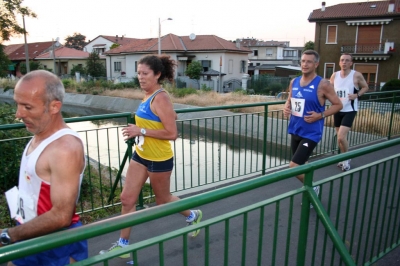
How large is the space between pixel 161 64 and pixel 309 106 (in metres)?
1.97

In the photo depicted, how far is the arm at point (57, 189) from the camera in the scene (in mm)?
1716

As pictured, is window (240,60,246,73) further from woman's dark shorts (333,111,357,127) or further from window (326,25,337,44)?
woman's dark shorts (333,111,357,127)

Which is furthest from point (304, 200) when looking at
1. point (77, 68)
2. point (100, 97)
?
point (77, 68)

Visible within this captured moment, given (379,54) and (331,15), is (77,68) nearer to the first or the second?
(331,15)

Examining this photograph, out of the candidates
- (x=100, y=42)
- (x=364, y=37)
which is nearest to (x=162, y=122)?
(x=364, y=37)

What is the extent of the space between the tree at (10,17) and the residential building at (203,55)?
55.2ft

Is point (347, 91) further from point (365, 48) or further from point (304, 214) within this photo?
point (365, 48)

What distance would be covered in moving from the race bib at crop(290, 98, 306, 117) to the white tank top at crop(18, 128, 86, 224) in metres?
3.11

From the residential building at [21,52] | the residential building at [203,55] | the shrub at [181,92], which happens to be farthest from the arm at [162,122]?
the residential building at [21,52]

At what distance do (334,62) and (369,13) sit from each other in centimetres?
513

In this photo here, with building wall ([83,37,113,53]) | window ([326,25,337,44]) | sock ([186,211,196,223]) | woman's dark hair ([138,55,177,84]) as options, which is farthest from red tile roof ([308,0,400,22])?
building wall ([83,37,113,53])

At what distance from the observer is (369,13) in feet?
105

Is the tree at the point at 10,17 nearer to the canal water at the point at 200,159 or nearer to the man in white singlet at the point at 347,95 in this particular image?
the canal water at the point at 200,159

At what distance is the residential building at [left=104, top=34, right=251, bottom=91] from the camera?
128ft
